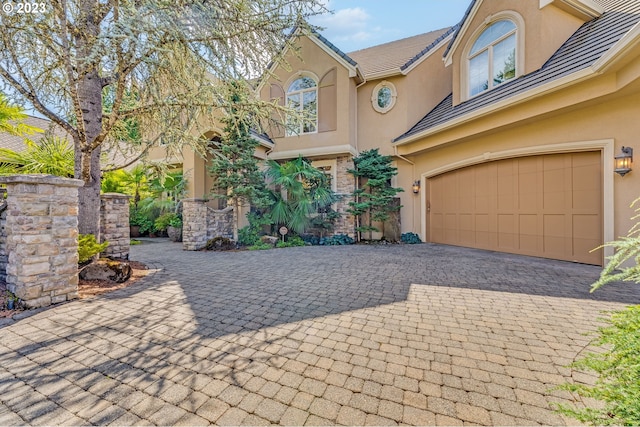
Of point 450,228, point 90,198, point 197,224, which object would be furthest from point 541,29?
point 90,198

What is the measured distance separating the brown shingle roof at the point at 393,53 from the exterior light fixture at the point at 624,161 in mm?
6923

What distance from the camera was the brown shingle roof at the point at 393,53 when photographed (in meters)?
10.8

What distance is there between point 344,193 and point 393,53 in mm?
6510

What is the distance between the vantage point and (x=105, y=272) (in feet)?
16.0

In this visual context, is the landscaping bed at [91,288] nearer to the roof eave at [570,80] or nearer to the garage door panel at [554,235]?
the roof eave at [570,80]

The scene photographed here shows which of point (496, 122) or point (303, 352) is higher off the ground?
point (496, 122)

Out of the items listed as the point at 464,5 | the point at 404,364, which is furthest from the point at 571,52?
the point at 404,364

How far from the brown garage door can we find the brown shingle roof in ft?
16.0

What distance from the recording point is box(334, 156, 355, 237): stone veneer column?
34.6ft

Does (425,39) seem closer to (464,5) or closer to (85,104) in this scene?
(464,5)

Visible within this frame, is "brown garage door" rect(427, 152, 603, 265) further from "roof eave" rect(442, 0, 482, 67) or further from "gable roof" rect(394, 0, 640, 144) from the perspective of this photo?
"roof eave" rect(442, 0, 482, 67)

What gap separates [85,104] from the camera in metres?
5.02

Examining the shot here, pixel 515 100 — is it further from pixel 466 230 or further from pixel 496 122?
pixel 466 230

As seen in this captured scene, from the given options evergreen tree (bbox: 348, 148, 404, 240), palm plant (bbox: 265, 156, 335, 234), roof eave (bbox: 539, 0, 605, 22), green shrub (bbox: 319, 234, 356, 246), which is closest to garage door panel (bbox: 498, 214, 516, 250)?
evergreen tree (bbox: 348, 148, 404, 240)
